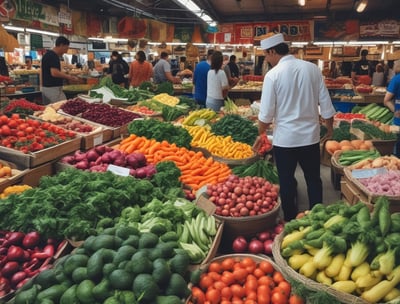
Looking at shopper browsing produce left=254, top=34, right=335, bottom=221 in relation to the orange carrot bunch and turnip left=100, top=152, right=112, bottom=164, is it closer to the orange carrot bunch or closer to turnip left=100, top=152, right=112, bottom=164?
the orange carrot bunch

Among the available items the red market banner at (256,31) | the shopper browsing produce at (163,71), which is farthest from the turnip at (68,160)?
the red market banner at (256,31)

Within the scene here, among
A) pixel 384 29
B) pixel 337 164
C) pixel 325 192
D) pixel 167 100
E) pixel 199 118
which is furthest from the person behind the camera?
pixel 384 29

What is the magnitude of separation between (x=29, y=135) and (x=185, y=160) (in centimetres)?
180

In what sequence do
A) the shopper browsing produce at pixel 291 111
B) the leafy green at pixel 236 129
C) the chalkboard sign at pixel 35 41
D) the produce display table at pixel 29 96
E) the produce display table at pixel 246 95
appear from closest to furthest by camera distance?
the shopper browsing produce at pixel 291 111
the leafy green at pixel 236 129
the produce display table at pixel 29 96
the chalkboard sign at pixel 35 41
the produce display table at pixel 246 95

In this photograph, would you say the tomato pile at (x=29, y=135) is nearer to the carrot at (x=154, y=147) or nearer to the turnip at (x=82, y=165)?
the turnip at (x=82, y=165)

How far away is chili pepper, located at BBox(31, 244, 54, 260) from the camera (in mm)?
2412

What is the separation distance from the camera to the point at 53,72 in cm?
759

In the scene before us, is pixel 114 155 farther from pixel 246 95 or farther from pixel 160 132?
pixel 246 95

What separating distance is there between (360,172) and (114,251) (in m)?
2.86

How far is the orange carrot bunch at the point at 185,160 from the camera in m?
4.08

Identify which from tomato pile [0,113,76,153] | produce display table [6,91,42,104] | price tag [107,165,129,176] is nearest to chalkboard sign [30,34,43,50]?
produce display table [6,91,42,104]

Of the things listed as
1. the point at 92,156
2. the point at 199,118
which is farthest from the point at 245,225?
the point at 199,118

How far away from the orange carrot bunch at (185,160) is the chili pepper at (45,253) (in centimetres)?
170

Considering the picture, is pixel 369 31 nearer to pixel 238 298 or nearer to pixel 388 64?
pixel 388 64
